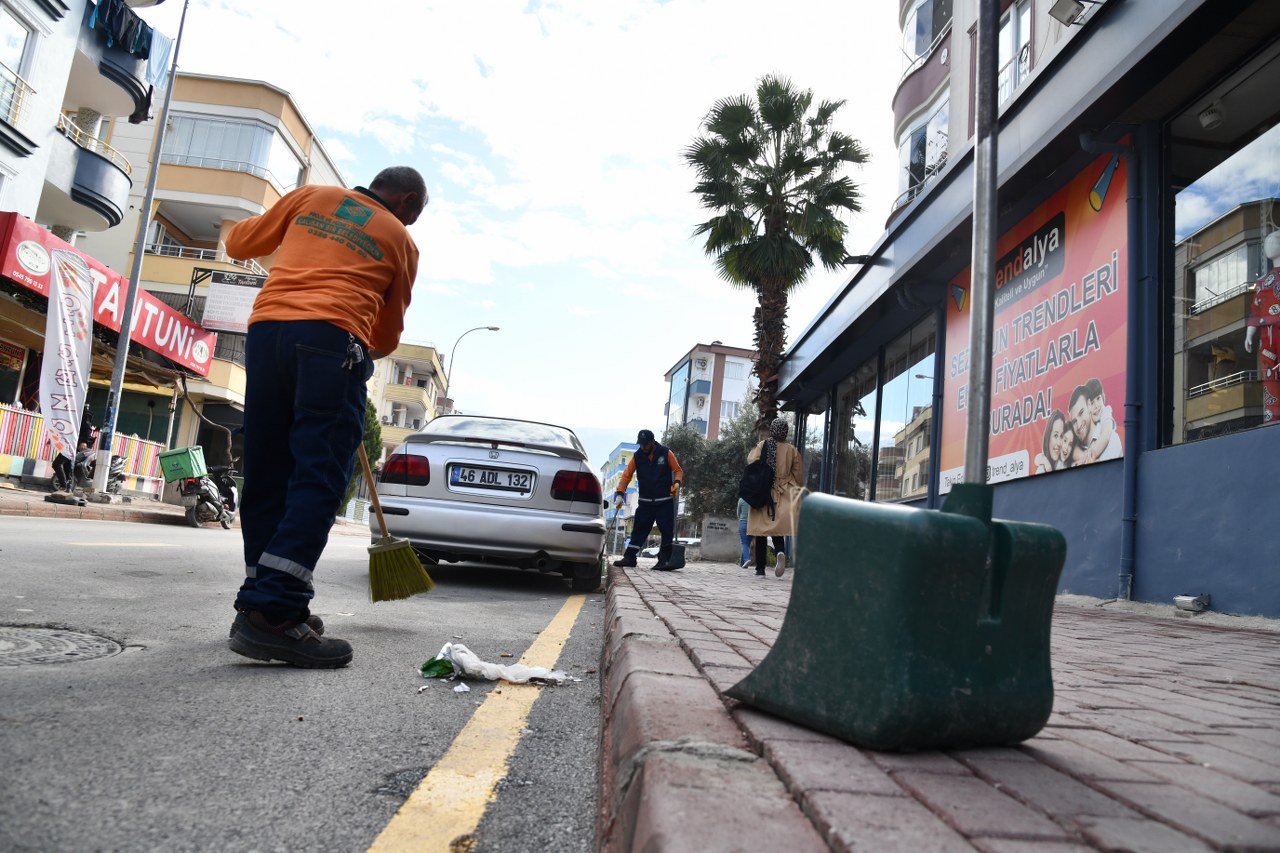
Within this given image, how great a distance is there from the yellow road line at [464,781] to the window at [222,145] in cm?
3094

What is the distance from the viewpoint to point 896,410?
1502cm

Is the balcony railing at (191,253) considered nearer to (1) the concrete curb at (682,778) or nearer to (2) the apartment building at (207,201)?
(2) the apartment building at (207,201)

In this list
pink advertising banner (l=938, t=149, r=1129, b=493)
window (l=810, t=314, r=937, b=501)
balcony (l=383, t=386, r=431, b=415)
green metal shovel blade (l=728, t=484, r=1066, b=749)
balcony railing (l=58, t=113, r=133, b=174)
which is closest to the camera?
green metal shovel blade (l=728, t=484, r=1066, b=749)

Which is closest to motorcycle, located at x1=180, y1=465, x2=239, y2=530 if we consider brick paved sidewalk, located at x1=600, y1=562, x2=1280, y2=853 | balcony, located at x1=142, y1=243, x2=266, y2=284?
brick paved sidewalk, located at x1=600, y1=562, x2=1280, y2=853

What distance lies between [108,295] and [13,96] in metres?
3.75

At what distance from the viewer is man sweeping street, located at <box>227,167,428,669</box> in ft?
10.1

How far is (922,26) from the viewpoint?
57.4 feet

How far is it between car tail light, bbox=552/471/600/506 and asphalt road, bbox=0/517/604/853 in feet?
8.20

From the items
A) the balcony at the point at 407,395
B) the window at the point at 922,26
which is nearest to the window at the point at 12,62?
the window at the point at 922,26

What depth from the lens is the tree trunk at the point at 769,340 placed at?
18.0 meters

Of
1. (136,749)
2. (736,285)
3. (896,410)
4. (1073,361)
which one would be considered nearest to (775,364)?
(736,285)

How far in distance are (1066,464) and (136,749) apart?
8353mm

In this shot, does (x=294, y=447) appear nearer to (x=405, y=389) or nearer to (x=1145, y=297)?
(x=1145, y=297)

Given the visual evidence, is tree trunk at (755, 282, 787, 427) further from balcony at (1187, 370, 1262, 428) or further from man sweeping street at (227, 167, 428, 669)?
man sweeping street at (227, 167, 428, 669)
